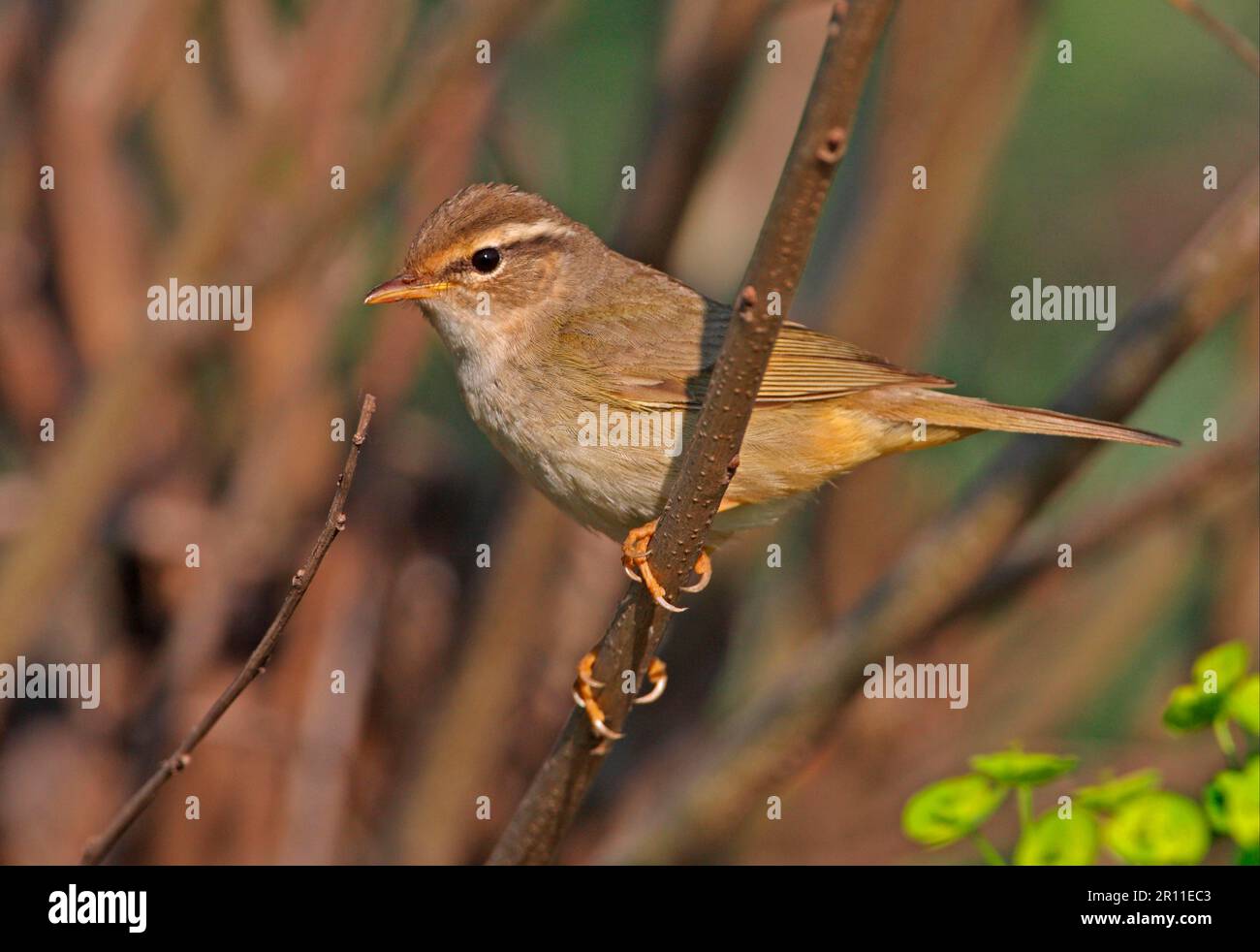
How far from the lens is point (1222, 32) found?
2848 mm

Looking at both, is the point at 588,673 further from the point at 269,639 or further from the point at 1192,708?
the point at 1192,708

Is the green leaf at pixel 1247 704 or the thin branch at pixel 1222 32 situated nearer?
the green leaf at pixel 1247 704

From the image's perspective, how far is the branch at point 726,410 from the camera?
6.17 ft

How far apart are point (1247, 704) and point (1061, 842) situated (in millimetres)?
313

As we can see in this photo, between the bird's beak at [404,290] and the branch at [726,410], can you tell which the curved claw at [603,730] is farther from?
the bird's beak at [404,290]

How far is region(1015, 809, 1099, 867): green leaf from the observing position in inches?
75.5

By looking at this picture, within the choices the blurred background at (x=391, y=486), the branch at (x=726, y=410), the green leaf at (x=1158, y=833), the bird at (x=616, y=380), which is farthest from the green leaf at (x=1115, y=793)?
the blurred background at (x=391, y=486)

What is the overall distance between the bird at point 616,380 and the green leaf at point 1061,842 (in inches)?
59.1

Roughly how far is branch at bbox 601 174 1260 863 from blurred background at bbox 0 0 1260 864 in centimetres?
49

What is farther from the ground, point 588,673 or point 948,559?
point 948,559

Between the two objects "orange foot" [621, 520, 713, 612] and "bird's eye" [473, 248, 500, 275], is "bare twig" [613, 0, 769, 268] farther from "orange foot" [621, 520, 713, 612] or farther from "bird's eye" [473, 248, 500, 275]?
"orange foot" [621, 520, 713, 612]

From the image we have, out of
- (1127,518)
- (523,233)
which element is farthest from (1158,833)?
(523,233)

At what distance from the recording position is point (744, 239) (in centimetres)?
527

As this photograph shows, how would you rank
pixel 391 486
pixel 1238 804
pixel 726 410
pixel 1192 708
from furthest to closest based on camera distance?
1. pixel 391 486
2. pixel 726 410
3. pixel 1192 708
4. pixel 1238 804
